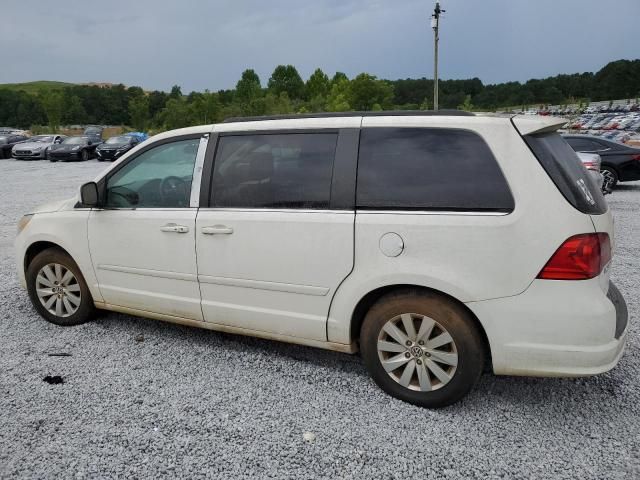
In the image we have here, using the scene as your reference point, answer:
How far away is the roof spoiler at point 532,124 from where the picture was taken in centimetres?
284

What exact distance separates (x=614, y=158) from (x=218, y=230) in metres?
13.1

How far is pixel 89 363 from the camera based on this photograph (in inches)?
149

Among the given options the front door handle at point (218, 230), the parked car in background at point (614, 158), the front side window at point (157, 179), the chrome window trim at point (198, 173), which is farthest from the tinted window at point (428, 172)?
the parked car in background at point (614, 158)

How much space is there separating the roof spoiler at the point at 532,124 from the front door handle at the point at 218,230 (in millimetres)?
1888

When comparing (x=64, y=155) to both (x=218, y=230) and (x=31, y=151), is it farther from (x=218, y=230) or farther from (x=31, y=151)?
(x=218, y=230)

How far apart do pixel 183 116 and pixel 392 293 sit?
67750mm

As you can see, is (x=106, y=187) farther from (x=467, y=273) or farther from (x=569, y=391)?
(x=569, y=391)

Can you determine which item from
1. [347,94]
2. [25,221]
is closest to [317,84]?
[347,94]

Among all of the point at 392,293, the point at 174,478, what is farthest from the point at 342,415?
the point at 174,478

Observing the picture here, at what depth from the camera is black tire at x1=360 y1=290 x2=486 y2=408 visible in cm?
290

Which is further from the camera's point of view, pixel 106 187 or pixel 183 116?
pixel 183 116

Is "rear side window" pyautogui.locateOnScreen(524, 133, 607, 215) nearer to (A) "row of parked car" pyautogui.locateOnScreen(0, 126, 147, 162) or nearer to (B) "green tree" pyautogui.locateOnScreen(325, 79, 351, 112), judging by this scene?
(A) "row of parked car" pyautogui.locateOnScreen(0, 126, 147, 162)

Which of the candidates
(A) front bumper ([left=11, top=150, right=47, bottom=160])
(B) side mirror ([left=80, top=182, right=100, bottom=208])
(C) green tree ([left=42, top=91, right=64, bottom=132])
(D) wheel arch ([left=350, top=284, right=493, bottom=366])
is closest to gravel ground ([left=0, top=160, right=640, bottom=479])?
(D) wheel arch ([left=350, top=284, right=493, bottom=366])

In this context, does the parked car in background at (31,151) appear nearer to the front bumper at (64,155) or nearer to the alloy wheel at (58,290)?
the front bumper at (64,155)
